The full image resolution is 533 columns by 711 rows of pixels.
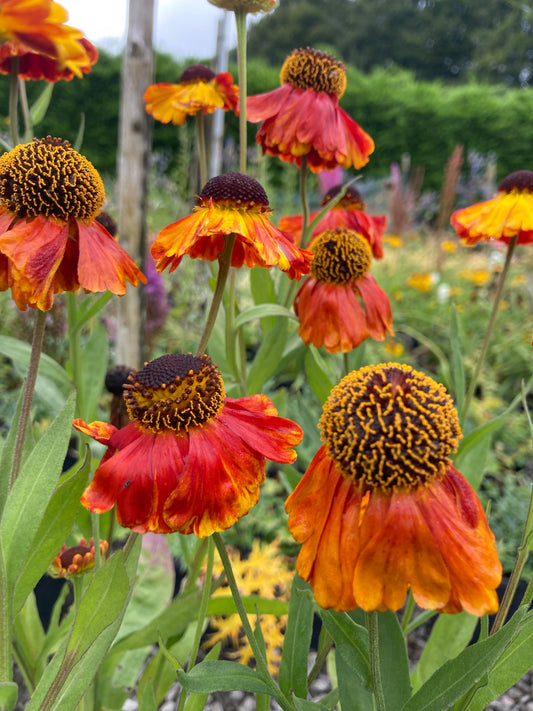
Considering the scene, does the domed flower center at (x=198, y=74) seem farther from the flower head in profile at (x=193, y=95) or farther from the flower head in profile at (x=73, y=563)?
the flower head in profile at (x=73, y=563)

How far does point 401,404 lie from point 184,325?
2.97 metres

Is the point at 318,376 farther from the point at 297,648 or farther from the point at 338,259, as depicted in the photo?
the point at 297,648

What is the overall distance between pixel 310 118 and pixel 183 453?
1.85 ft

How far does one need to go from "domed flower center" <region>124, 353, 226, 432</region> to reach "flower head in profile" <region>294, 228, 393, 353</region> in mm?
315

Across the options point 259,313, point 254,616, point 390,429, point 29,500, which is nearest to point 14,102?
point 259,313

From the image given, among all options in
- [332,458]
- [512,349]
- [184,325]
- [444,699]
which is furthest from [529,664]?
[184,325]

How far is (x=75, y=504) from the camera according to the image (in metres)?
0.68

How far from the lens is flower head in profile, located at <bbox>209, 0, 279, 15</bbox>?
769 millimetres

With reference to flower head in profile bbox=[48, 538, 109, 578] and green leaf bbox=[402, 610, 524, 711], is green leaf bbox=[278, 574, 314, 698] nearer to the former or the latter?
green leaf bbox=[402, 610, 524, 711]

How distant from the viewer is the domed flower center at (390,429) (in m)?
0.45

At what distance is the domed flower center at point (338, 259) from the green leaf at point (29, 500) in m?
0.46

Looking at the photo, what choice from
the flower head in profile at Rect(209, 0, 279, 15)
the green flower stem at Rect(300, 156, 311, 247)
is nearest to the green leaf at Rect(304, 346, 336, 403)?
the green flower stem at Rect(300, 156, 311, 247)

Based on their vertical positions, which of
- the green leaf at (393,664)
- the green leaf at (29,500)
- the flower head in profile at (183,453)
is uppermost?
the flower head in profile at (183,453)

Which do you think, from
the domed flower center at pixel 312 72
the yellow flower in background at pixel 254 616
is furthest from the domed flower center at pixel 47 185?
the yellow flower in background at pixel 254 616
